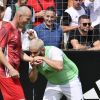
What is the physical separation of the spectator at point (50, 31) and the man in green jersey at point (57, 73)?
Answer: 114 cm

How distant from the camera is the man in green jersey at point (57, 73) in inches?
280

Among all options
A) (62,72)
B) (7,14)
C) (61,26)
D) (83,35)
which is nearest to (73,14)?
(61,26)

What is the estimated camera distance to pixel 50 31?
344 inches

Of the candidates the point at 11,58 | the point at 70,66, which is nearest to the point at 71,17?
the point at 70,66

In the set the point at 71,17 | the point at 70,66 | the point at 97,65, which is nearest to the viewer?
the point at 70,66

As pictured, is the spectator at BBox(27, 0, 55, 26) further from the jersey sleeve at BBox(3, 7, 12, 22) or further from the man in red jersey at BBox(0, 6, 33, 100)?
the man in red jersey at BBox(0, 6, 33, 100)

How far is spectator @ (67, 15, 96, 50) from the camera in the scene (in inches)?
344

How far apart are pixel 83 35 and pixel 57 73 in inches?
58.3

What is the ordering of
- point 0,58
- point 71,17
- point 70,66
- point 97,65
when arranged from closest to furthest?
point 0,58 < point 70,66 < point 97,65 < point 71,17

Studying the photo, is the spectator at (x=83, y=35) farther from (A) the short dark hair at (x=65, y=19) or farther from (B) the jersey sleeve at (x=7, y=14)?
(B) the jersey sleeve at (x=7, y=14)

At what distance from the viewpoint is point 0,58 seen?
6.68 m

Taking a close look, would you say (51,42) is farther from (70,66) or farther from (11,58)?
(11,58)

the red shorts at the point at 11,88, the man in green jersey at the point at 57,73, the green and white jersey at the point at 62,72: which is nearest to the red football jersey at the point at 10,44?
the red shorts at the point at 11,88

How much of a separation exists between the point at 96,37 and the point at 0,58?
8.66ft
